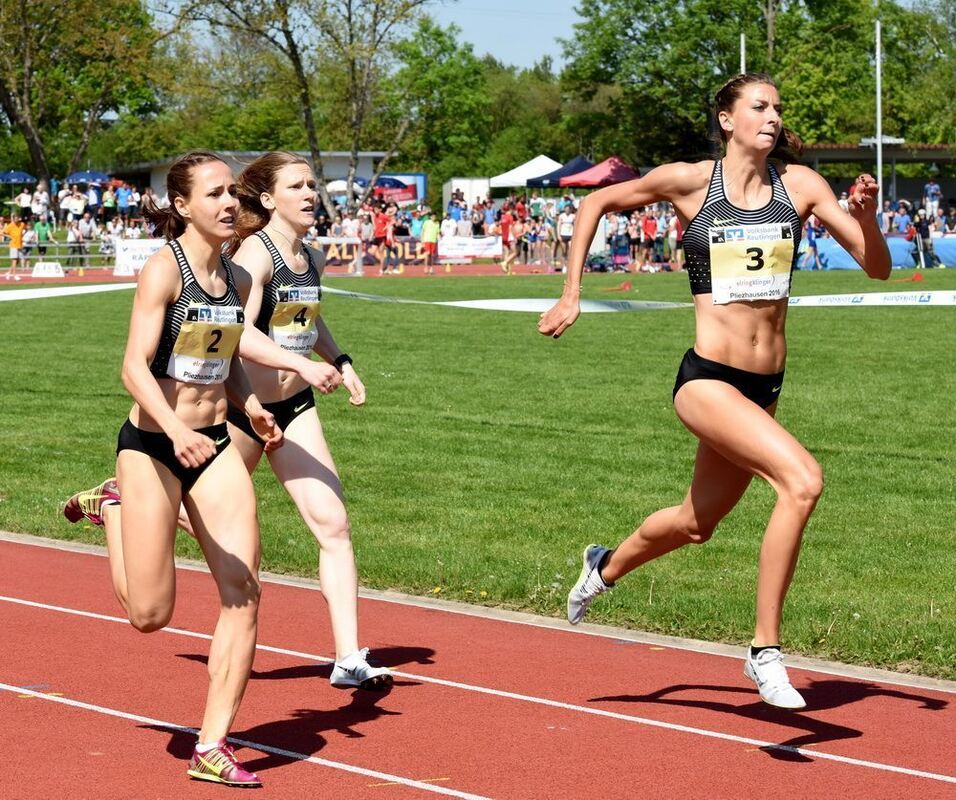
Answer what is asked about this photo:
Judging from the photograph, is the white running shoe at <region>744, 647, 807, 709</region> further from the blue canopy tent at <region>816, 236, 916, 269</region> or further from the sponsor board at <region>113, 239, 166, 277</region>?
the blue canopy tent at <region>816, 236, 916, 269</region>

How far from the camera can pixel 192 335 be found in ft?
18.4

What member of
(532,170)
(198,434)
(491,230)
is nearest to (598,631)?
(198,434)

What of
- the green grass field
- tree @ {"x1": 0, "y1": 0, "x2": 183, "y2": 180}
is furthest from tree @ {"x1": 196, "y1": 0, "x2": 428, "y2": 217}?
the green grass field

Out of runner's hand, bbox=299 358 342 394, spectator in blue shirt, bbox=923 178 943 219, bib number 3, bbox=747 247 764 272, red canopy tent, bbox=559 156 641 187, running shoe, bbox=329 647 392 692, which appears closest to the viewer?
bib number 3, bbox=747 247 764 272

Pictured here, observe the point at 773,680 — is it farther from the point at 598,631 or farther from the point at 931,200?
the point at 931,200

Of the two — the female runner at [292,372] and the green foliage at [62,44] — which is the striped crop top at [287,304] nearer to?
the female runner at [292,372]

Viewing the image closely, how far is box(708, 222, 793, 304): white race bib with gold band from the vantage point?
6223mm

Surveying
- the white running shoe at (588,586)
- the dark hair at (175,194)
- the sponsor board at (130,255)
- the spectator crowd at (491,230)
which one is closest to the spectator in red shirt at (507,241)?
the spectator crowd at (491,230)

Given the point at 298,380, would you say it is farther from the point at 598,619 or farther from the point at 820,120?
the point at 820,120

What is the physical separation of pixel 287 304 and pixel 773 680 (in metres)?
2.68

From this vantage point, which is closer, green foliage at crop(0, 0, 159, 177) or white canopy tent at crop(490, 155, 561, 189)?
green foliage at crop(0, 0, 159, 177)

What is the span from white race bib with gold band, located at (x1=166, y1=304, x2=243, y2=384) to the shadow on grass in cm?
216

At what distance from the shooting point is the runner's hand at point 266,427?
→ 6086mm

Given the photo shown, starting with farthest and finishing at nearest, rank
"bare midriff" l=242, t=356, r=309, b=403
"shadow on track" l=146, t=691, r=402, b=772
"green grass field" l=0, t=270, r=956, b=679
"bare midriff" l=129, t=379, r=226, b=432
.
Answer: "green grass field" l=0, t=270, r=956, b=679, "bare midriff" l=242, t=356, r=309, b=403, "shadow on track" l=146, t=691, r=402, b=772, "bare midriff" l=129, t=379, r=226, b=432
